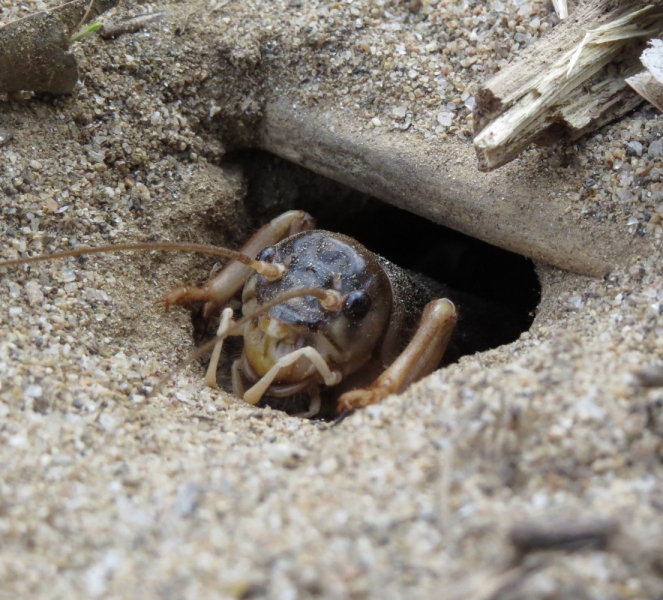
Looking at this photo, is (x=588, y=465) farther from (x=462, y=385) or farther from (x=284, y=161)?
(x=284, y=161)

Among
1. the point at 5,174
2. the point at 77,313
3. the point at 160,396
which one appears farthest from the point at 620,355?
the point at 5,174

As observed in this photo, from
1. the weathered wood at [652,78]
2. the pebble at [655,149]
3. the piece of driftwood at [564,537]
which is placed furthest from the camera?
the pebble at [655,149]

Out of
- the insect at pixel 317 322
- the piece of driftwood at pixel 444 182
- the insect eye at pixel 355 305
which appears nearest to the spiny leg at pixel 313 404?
the insect at pixel 317 322

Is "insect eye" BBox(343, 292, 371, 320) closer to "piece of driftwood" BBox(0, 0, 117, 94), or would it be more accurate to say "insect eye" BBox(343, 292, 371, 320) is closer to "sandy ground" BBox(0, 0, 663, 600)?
"sandy ground" BBox(0, 0, 663, 600)

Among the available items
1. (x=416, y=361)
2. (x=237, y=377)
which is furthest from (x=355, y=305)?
(x=237, y=377)

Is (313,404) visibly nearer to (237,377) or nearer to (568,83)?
(237,377)

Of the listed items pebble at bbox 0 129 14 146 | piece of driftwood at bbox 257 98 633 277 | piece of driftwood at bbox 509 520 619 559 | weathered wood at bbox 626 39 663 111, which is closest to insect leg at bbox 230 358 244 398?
piece of driftwood at bbox 257 98 633 277

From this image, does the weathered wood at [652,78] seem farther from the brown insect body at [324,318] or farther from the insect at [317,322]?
the brown insect body at [324,318]
